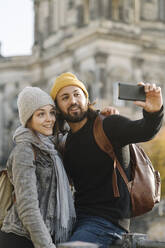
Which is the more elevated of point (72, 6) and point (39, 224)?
point (72, 6)

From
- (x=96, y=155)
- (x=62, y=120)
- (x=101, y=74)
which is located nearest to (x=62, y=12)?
(x=101, y=74)

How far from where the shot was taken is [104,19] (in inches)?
1646

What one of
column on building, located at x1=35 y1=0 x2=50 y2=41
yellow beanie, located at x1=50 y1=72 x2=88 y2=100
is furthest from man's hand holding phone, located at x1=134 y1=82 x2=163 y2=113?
column on building, located at x1=35 y1=0 x2=50 y2=41

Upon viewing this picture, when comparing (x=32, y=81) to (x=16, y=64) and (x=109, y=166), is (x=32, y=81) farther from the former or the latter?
(x=109, y=166)

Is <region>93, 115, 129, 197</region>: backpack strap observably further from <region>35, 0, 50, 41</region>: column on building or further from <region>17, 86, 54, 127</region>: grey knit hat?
<region>35, 0, 50, 41</region>: column on building

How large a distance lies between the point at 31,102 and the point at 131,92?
3.61ft

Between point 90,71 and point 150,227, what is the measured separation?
689 inches

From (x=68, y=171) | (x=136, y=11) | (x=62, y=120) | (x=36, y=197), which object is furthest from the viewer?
(x=136, y=11)

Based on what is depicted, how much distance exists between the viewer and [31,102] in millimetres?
6141

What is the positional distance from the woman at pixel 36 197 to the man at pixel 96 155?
18 centimetres

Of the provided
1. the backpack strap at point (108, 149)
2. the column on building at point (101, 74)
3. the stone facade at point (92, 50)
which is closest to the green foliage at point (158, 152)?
the stone facade at point (92, 50)

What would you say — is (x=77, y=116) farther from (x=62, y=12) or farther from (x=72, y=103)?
(x=62, y=12)

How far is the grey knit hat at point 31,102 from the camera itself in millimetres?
6125

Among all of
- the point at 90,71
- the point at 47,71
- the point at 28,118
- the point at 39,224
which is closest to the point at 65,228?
the point at 39,224
